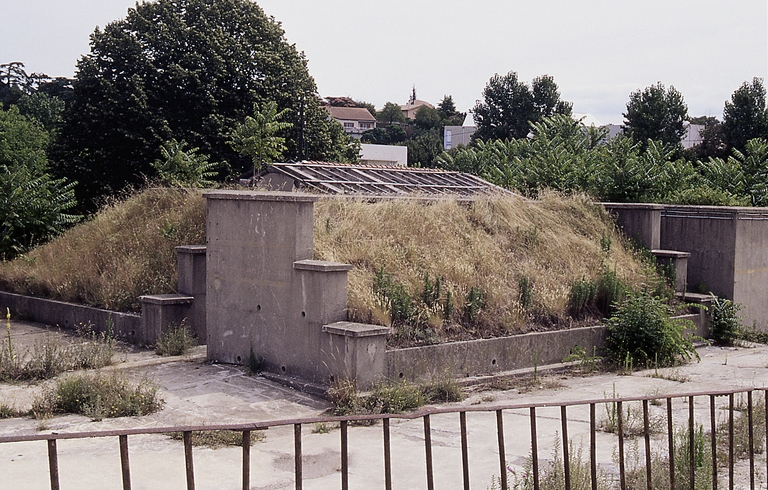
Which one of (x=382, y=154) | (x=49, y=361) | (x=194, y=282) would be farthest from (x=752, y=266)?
(x=382, y=154)

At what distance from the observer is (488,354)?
11.1 m

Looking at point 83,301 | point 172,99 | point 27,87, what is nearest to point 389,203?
point 83,301

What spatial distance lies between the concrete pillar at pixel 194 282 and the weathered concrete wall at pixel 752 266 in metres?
10.1

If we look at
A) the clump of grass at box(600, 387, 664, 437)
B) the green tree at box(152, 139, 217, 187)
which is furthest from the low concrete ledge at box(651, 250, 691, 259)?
the green tree at box(152, 139, 217, 187)

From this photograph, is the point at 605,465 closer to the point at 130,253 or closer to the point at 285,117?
the point at 130,253

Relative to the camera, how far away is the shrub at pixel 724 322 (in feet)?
47.6

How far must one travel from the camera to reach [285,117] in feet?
104

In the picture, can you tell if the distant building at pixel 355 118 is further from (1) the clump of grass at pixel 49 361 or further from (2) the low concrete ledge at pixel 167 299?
(1) the clump of grass at pixel 49 361

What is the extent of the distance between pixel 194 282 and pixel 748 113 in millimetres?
41938

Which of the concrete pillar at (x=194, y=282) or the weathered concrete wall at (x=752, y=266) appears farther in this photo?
the weathered concrete wall at (x=752, y=266)

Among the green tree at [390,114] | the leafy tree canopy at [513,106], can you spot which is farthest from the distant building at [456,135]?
the green tree at [390,114]

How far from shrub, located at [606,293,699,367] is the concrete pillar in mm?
6906

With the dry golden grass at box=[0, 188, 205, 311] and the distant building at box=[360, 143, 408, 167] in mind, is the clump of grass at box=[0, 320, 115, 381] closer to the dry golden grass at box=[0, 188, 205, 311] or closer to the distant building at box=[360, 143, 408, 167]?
the dry golden grass at box=[0, 188, 205, 311]

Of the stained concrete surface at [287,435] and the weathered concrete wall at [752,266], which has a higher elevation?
the weathered concrete wall at [752,266]
